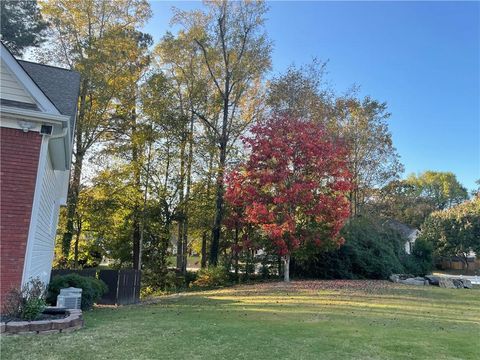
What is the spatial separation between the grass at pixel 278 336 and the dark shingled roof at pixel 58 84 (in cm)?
501

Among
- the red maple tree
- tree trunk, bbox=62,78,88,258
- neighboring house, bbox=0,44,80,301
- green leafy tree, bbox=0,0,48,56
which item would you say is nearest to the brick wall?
neighboring house, bbox=0,44,80,301

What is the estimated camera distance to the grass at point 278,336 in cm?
508

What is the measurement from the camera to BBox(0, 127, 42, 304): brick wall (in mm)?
6867

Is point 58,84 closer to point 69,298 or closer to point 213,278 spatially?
point 69,298

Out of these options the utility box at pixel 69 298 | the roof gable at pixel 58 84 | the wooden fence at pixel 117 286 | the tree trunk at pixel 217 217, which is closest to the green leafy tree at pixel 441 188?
the tree trunk at pixel 217 217

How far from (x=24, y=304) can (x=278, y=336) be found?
4.17 meters

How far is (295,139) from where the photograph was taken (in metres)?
17.1

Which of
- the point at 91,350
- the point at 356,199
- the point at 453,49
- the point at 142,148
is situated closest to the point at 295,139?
the point at 453,49

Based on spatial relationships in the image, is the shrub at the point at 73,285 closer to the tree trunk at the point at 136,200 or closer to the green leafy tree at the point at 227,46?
the tree trunk at the point at 136,200

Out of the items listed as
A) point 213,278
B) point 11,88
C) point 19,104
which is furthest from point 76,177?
point 19,104

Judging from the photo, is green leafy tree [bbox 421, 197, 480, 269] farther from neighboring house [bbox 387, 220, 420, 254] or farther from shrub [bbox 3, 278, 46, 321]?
shrub [bbox 3, 278, 46, 321]

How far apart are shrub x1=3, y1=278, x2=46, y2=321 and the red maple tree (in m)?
10.9

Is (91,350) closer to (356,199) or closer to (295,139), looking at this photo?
(295,139)

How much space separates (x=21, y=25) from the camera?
24062 millimetres
